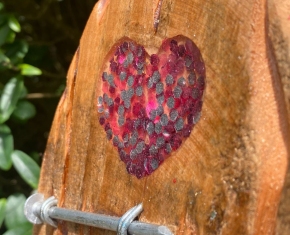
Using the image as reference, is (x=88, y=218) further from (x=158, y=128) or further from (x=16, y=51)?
(x=16, y=51)

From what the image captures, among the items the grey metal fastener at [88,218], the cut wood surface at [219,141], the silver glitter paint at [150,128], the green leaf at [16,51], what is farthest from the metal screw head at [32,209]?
the green leaf at [16,51]

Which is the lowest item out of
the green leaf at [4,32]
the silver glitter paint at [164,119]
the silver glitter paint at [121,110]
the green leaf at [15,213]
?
the green leaf at [15,213]

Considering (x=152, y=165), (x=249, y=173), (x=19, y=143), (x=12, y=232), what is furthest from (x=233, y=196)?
(x=19, y=143)

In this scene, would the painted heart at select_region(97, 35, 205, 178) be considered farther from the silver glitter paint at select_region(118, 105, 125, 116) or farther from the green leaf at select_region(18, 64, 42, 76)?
the green leaf at select_region(18, 64, 42, 76)

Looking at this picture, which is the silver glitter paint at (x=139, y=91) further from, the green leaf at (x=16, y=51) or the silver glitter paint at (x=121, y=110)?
the green leaf at (x=16, y=51)

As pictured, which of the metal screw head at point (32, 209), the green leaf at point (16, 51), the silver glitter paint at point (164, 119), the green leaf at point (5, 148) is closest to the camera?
the silver glitter paint at point (164, 119)

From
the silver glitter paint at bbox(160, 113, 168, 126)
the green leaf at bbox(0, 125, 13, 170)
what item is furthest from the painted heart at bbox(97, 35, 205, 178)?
the green leaf at bbox(0, 125, 13, 170)

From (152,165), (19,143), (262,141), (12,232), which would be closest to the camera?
(262,141)

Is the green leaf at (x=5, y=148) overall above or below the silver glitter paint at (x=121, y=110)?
below

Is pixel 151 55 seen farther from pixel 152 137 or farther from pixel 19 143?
pixel 19 143
